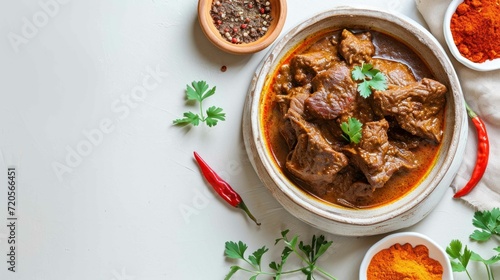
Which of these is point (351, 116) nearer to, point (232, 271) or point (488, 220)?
point (488, 220)

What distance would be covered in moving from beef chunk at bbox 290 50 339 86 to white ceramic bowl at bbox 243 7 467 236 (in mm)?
104

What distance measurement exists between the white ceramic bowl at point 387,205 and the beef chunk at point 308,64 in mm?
104

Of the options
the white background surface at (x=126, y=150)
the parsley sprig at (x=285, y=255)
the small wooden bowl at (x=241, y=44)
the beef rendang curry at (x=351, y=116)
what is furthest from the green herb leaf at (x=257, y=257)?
the small wooden bowl at (x=241, y=44)

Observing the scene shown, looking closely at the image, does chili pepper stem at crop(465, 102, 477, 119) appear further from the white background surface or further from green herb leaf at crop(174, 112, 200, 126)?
green herb leaf at crop(174, 112, 200, 126)

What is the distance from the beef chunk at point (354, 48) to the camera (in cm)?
380

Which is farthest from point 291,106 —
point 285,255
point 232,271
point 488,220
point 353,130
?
point 488,220

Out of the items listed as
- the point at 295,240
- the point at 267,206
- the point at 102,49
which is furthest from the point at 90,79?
the point at 295,240

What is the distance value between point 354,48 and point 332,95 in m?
0.30

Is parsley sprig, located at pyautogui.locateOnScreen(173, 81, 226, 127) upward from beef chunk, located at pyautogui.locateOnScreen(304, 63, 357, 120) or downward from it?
downward

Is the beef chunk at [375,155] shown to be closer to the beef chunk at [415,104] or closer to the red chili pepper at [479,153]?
the beef chunk at [415,104]

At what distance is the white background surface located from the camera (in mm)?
4203

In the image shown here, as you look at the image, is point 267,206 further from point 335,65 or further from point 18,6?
point 18,6

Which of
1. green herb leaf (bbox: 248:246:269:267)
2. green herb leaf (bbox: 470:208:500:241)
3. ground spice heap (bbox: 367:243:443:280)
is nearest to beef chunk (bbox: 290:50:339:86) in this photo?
green herb leaf (bbox: 248:246:269:267)

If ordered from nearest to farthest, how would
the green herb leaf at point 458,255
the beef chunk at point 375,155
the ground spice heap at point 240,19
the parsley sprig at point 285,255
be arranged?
1. the beef chunk at point 375,155
2. the green herb leaf at point 458,255
3. the parsley sprig at point 285,255
4. the ground spice heap at point 240,19
